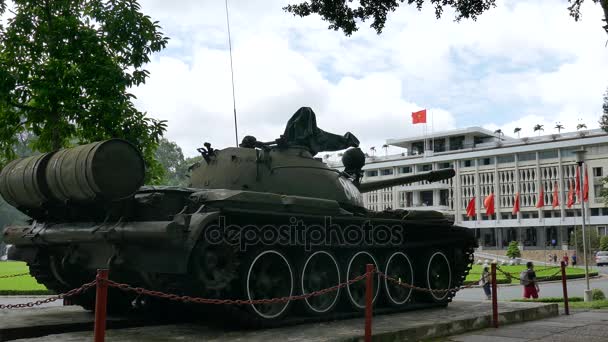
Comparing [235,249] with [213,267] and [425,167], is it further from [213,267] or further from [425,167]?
[425,167]

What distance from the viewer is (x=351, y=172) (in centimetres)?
1240

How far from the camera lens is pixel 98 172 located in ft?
25.2

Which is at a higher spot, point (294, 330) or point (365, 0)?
point (365, 0)

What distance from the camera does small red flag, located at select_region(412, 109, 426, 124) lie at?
80.2 m

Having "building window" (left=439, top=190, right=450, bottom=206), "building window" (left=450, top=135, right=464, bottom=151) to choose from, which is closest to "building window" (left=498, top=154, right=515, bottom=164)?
"building window" (left=450, top=135, right=464, bottom=151)

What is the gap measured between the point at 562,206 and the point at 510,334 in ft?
249

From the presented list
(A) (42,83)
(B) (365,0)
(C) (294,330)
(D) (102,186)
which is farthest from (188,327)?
(B) (365,0)

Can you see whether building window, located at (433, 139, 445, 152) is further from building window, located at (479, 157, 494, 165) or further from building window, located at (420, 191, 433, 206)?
building window, located at (479, 157, 494, 165)

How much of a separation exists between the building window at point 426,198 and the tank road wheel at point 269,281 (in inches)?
3520

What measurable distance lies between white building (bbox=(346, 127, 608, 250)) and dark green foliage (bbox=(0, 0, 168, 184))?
2812 inches

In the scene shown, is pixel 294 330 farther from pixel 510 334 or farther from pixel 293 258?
pixel 510 334

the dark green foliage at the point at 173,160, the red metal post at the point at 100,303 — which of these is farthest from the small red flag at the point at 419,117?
the red metal post at the point at 100,303

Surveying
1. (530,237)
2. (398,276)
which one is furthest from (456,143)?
(398,276)

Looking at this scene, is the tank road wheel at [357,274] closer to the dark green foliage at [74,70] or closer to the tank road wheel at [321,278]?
the tank road wheel at [321,278]
